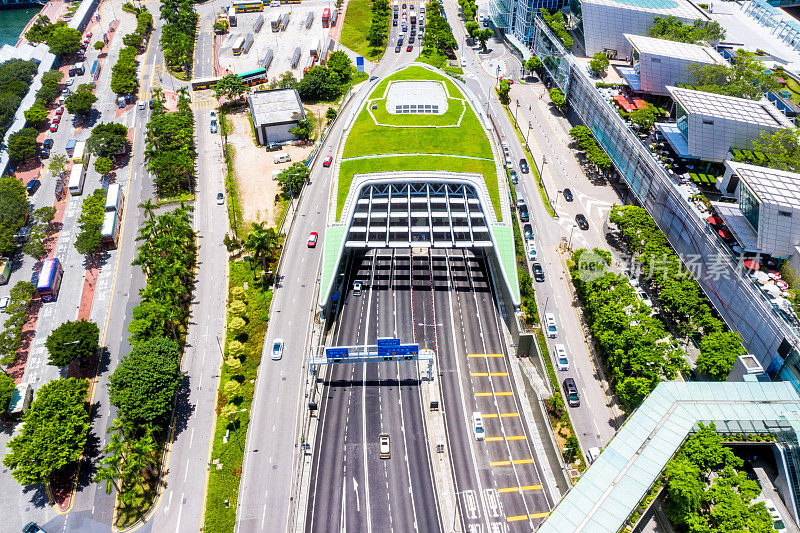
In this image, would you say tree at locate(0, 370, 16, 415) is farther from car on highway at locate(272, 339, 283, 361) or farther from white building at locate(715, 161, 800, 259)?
white building at locate(715, 161, 800, 259)

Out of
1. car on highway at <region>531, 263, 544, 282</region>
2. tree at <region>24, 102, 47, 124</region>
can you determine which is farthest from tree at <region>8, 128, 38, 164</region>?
car on highway at <region>531, 263, 544, 282</region>

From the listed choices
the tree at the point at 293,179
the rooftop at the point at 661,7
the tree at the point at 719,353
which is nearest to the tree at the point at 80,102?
the tree at the point at 293,179

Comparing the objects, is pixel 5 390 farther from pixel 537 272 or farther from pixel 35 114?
pixel 35 114

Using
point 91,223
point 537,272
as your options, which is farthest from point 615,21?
point 91,223

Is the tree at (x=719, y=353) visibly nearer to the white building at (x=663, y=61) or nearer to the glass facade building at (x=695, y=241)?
the glass facade building at (x=695, y=241)

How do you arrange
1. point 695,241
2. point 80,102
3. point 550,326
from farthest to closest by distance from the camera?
1. point 80,102
2. point 695,241
3. point 550,326
